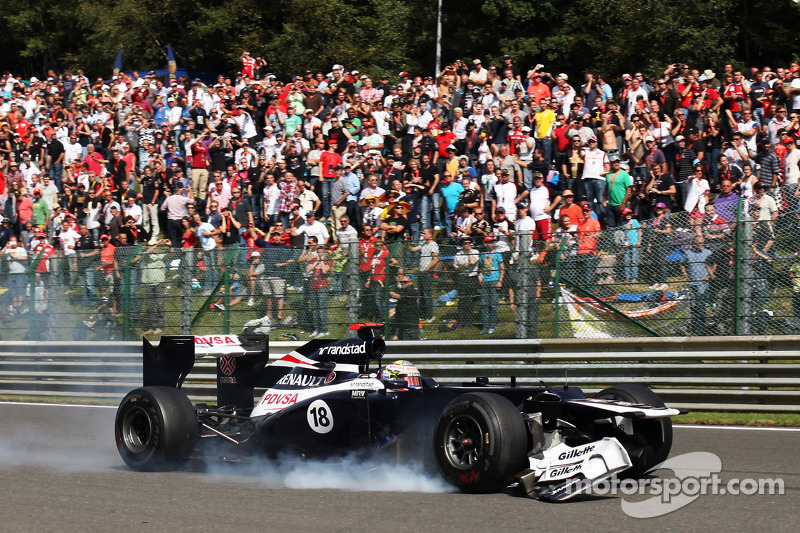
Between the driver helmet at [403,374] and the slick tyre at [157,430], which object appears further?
the slick tyre at [157,430]

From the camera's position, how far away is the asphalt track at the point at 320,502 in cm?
610

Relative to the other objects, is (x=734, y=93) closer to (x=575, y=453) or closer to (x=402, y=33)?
(x=575, y=453)

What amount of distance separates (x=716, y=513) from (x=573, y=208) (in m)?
8.95

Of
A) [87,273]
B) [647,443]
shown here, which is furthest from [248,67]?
[647,443]

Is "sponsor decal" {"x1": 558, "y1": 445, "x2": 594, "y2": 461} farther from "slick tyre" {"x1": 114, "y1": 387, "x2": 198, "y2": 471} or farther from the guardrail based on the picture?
the guardrail

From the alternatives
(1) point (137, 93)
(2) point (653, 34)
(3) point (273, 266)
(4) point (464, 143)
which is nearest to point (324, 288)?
(3) point (273, 266)

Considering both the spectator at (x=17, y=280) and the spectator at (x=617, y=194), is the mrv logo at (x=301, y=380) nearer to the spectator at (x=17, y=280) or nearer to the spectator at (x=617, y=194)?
the spectator at (x=617, y=194)

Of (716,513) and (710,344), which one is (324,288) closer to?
(710,344)

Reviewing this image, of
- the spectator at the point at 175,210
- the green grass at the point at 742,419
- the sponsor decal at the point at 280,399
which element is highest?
the spectator at the point at 175,210

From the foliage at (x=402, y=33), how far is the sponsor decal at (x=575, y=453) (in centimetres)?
2488

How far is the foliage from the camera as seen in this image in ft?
101

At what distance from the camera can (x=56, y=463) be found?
8.95 meters

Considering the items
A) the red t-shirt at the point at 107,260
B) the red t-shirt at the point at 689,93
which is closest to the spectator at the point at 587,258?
the red t-shirt at the point at 689,93

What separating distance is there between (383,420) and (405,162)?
10.8 meters
